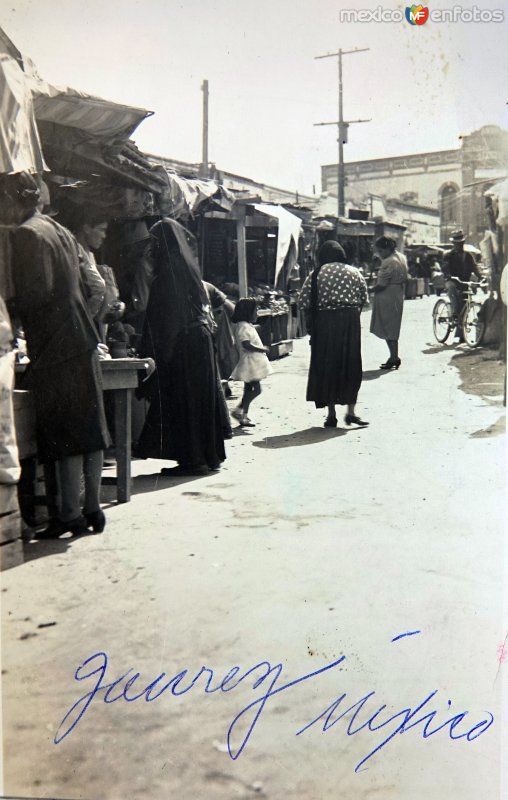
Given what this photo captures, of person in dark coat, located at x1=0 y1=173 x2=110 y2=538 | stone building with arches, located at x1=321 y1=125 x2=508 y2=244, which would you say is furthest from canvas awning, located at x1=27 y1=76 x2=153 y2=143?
stone building with arches, located at x1=321 y1=125 x2=508 y2=244

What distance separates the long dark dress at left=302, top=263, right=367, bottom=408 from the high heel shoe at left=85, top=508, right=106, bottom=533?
284 centimetres

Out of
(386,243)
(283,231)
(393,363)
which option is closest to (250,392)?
(393,363)

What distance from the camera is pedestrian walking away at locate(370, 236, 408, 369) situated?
7.75m

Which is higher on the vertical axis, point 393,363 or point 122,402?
point 122,402

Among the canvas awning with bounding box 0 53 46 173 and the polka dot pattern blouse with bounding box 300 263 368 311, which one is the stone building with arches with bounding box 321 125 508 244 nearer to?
the canvas awning with bounding box 0 53 46 173

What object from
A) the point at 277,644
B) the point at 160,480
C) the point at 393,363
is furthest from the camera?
the point at 393,363

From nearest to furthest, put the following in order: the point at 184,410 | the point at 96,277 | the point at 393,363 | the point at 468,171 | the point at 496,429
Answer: the point at 496,429 < the point at 468,171 < the point at 96,277 < the point at 184,410 < the point at 393,363

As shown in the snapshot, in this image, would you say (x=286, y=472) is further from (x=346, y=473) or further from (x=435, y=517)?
(x=435, y=517)

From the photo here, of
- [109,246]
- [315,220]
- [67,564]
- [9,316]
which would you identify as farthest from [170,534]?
[315,220]

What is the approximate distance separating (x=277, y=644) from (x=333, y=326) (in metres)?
4.20

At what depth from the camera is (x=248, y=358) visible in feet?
22.2

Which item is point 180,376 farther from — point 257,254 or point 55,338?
point 257,254

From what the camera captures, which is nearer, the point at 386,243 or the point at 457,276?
the point at 386,243
